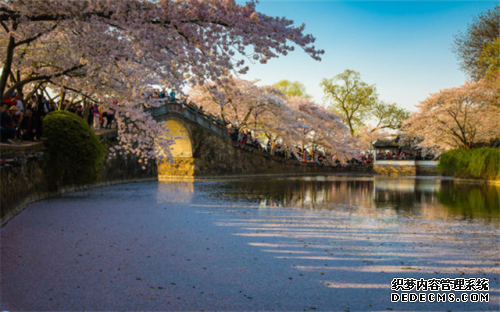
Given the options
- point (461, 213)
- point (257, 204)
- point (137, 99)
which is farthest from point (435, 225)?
point (137, 99)

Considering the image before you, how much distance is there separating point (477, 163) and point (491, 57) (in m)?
7.90

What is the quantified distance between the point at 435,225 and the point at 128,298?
24.7 feet

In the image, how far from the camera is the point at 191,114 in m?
28.8

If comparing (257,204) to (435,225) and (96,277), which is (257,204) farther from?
(96,277)

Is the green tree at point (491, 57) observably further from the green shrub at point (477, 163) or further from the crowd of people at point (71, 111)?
the crowd of people at point (71, 111)

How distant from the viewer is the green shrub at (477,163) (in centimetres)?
2908

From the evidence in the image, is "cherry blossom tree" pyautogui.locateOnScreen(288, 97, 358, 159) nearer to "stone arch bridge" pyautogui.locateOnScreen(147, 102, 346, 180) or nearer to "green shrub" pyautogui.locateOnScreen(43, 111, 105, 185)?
"stone arch bridge" pyautogui.locateOnScreen(147, 102, 346, 180)

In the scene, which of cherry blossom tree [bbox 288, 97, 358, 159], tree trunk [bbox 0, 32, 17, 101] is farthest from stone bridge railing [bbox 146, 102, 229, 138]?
tree trunk [bbox 0, 32, 17, 101]

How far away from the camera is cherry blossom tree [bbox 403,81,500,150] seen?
34.2m

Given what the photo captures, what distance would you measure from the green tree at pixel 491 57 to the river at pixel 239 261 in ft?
65.7

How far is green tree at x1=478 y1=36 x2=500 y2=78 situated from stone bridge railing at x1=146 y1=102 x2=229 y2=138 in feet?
61.4

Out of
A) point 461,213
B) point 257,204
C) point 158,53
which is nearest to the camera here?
point 158,53

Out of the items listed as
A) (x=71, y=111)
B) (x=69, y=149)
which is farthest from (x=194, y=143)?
(x=69, y=149)

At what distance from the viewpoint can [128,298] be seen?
4.28m
